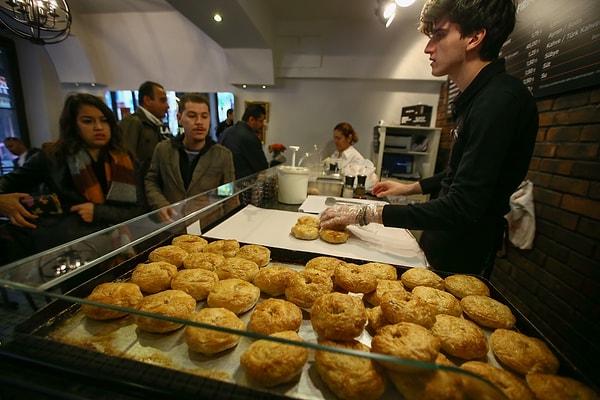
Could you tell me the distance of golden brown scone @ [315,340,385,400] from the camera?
19.6 inches

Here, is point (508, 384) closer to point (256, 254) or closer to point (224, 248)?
point (256, 254)

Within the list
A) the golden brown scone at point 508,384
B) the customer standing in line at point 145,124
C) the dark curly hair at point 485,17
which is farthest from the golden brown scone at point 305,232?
the customer standing in line at point 145,124

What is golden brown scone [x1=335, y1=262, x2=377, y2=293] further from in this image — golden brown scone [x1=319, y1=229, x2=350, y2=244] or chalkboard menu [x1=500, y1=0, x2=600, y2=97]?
chalkboard menu [x1=500, y1=0, x2=600, y2=97]

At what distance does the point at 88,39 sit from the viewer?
5023mm

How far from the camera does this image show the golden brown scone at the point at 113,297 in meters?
0.67

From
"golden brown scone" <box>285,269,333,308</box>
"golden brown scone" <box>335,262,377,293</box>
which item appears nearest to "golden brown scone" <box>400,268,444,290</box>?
"golden brown scone" <box>335,262,377,293</box>

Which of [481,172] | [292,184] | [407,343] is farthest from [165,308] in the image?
[292,184]

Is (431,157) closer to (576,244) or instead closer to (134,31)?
(576,244)

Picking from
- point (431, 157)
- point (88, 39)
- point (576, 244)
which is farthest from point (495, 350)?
point (88, 39)

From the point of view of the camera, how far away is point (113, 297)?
2.39 feet

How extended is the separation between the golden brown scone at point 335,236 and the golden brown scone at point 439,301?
Answer: 50 cm

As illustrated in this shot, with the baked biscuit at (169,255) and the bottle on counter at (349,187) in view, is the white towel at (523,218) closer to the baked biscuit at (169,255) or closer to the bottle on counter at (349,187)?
the bottle on counter at (349,187)

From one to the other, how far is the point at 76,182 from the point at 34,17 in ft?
3.21

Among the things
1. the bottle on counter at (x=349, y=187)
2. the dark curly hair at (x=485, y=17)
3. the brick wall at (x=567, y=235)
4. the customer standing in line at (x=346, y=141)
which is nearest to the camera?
the dark curly hair at (x=485, y=17)
